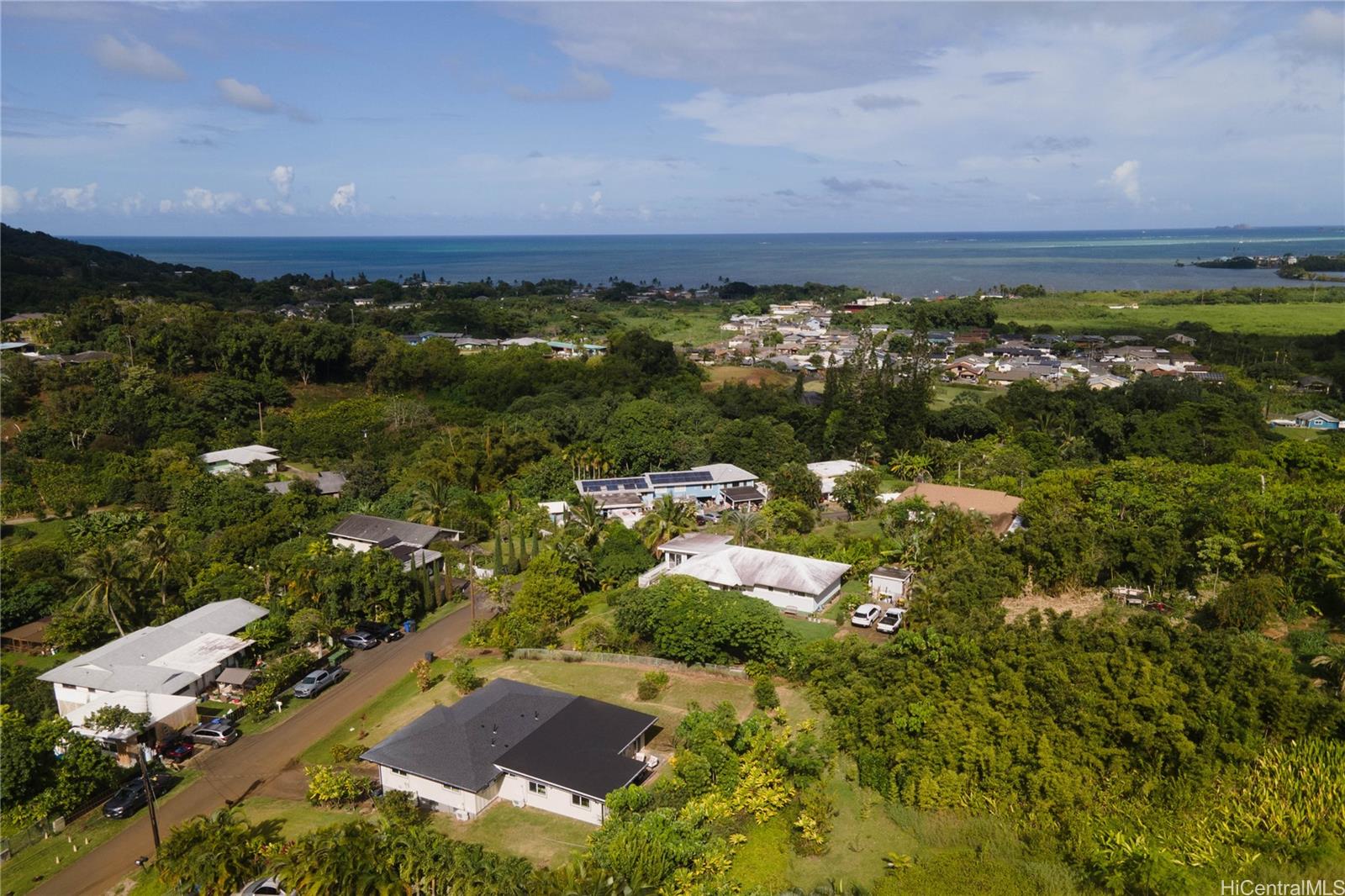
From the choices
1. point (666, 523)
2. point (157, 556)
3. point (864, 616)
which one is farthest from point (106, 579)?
point (864, 616)

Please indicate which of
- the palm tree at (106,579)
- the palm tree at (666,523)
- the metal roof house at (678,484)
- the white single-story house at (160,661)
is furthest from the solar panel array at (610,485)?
the palm tree at (106,579)

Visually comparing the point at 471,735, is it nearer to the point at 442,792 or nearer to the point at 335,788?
the point at 442,792

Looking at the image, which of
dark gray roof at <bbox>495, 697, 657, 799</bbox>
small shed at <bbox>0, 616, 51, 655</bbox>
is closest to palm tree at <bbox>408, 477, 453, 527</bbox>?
small shed at <bbox>0, 616, 51, 655</bbox>

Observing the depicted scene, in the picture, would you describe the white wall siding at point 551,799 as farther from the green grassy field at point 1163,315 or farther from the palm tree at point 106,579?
the green grassy field at point 1163,315

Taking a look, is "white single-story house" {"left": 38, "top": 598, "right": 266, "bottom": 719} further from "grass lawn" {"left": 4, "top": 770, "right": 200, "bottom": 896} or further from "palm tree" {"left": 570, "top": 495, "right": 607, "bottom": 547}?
"palm tree" {"left": 570, "top": 495, "right": 607, "bottom": 547}

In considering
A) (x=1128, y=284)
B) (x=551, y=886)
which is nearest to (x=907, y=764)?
(x=551, y=886)

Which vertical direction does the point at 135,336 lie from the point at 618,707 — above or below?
above

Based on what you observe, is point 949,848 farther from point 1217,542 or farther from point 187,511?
point 187,511
